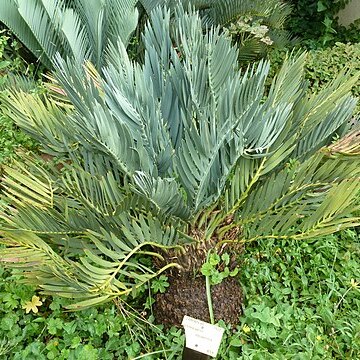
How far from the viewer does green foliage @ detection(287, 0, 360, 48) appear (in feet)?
14.1

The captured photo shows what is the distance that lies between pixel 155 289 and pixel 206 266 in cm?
21

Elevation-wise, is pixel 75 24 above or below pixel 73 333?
above

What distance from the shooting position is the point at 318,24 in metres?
4.46

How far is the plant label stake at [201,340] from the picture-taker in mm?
1416

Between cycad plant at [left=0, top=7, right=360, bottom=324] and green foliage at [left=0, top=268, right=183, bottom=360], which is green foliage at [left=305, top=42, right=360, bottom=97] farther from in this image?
green foliage at [left=0, top=268, right=183, bottom=360]

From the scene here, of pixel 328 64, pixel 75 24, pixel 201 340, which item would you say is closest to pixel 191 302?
pixel 201 340

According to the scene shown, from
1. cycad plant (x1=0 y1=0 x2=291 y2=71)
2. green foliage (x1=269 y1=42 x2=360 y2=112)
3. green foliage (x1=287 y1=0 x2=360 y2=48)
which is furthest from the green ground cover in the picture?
green foliage (x1=287 y1=0 x2=360 y2=48)

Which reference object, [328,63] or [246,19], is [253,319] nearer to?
[328,63]

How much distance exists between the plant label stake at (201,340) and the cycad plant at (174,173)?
0.80 ft

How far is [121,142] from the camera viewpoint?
1.52 m

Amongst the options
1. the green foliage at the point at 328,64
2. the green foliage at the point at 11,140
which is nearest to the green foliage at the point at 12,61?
the green foliage at the point at 11,140

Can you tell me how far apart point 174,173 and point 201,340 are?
53 cm

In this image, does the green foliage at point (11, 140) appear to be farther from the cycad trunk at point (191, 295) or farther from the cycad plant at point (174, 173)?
the cycad trunk at point (191, 295)

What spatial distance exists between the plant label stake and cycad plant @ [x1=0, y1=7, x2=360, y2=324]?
0.80 ft
